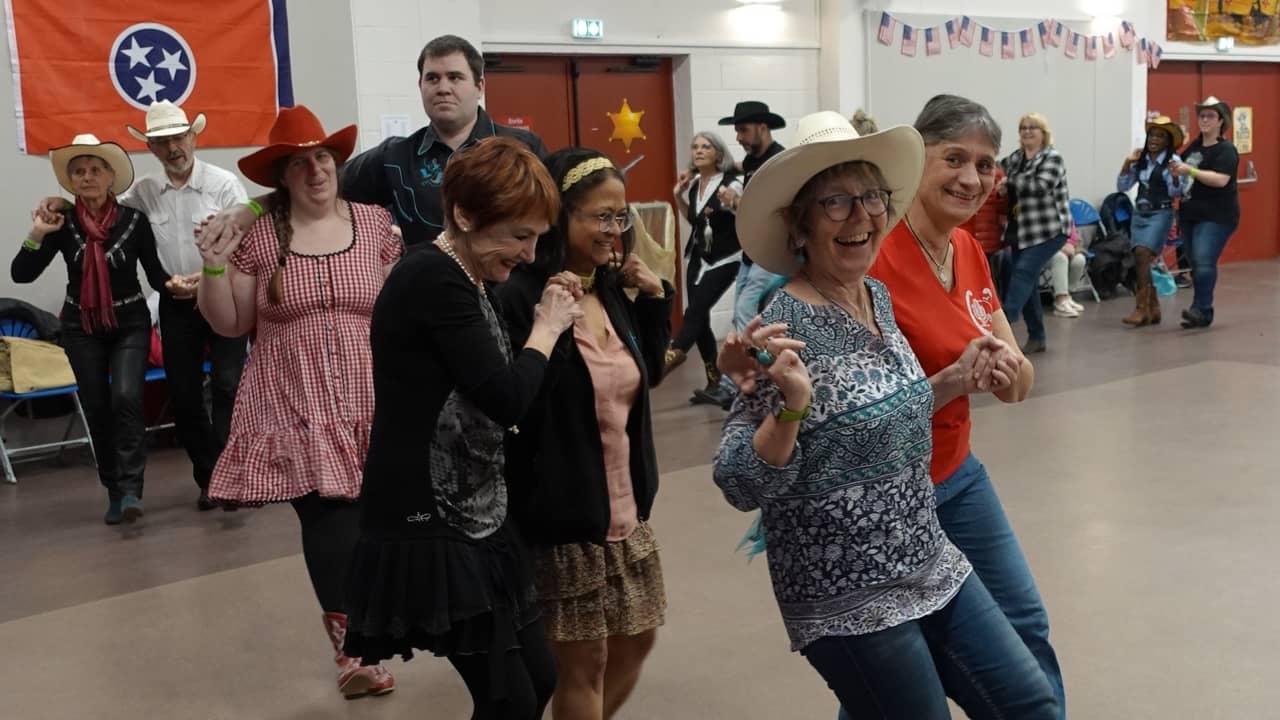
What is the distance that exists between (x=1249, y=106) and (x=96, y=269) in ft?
47.0

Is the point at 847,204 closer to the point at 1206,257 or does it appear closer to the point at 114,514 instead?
the point at 114,514

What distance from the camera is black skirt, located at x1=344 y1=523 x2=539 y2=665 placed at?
2207mm

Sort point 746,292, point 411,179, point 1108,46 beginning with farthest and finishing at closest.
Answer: point 1108,46 < point 746,292 < point 411,179

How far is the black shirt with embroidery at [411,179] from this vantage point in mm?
3785

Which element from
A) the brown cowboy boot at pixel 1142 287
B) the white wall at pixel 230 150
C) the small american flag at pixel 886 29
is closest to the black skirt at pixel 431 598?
the white wall at pixel 230 150

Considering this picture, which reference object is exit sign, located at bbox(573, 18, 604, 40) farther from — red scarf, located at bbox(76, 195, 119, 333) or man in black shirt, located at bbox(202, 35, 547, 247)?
man in black shirt, located at bbox(202, 35, 547, 247)

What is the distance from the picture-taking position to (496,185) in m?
2.22

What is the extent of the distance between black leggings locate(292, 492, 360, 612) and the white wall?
478cm

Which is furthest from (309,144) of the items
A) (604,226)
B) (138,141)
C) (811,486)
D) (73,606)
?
(138,141)

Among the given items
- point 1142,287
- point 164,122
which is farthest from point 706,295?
point 1142,287

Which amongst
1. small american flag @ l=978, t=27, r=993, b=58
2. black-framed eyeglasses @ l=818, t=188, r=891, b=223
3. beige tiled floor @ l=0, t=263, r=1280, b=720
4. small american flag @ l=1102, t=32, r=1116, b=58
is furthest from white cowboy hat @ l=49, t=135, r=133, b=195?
small american flag @ l=1102, t=32, r=1116, b=58

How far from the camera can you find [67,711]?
3605 mm

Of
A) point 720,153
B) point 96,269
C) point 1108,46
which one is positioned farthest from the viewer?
point 1108,46

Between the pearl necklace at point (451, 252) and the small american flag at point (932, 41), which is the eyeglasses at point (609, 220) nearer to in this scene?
the pearl necklace at point (451, 252)
